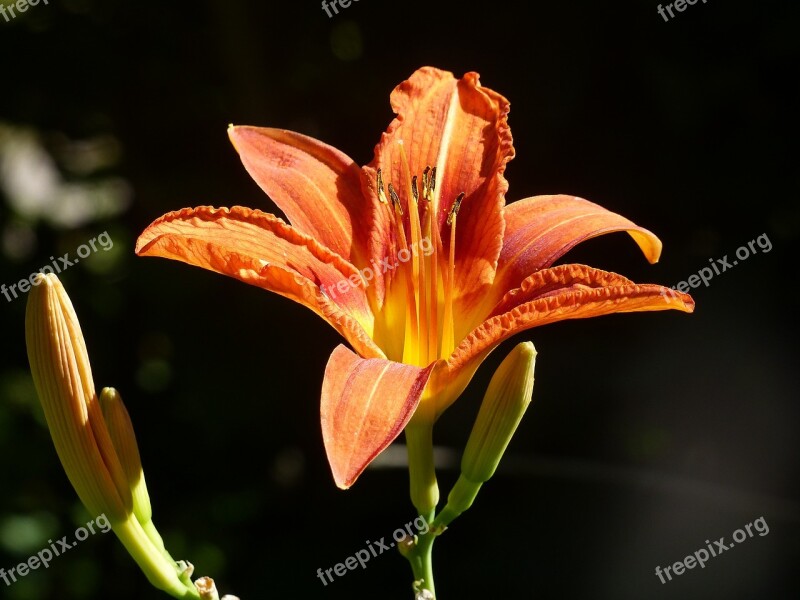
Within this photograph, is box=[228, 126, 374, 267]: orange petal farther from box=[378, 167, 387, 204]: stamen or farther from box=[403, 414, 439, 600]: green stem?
box=[403, 414, 439, 600]: green stem

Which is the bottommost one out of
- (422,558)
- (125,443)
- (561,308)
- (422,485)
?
(422,558)

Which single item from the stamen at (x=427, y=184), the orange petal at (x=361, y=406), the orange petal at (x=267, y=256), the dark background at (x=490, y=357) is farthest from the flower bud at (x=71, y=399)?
the dark background at (x=490, y=357)

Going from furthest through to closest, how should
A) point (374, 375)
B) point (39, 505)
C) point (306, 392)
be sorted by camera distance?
point (306, 392)
point (39, 505)
point (374, 375)

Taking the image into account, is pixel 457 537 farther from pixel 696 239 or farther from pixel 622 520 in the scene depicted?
pixel 696 239

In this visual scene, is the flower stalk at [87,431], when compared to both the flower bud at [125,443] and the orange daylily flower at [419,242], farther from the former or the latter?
the orange daylily flower at [419,242]

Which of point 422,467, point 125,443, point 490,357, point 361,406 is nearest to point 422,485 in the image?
point 422,467

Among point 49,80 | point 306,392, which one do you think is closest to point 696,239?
point 306,392

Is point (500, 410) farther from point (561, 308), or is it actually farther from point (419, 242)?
point (419, 242)
